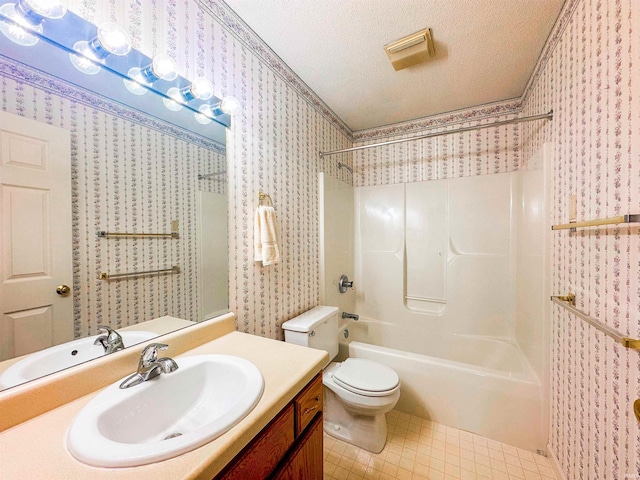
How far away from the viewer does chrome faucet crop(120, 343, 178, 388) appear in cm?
76

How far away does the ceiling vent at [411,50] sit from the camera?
4.53ft

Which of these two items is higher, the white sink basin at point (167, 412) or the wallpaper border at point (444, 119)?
the wallpaper border at point (444, 119)

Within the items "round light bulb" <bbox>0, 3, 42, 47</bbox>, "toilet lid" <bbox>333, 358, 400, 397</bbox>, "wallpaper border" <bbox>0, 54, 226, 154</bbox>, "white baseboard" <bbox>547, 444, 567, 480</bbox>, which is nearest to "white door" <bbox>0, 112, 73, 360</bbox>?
"wallpaper border" <bbox>0, 54, 226, 154</bbox>

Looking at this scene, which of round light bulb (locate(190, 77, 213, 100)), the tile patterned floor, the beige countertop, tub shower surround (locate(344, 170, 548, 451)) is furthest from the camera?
tub shower surround (locate(344, 170, 548, 451))

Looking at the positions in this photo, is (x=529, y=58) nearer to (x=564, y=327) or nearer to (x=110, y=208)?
(x=564, y=327)

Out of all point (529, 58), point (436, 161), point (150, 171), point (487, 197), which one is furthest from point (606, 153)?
point (150, 171)

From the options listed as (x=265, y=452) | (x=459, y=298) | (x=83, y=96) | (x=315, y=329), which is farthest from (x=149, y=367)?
(x=459, y=298)

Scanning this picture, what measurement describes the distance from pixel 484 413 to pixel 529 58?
2288mm

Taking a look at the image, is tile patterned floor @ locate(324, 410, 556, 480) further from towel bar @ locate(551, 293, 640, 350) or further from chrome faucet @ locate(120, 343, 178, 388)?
chrome faucet @ locate(120, 343, 178, 388)

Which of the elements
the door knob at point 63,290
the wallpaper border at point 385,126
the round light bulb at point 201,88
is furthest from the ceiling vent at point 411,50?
the door knob at point 63,290

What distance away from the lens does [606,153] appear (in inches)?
37.8

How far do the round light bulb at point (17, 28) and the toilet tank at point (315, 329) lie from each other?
152 cm

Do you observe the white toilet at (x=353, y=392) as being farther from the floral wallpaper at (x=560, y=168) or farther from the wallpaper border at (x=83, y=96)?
the wallpaper border at (x=83, y=96)

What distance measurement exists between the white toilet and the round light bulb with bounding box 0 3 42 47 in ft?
4.98
